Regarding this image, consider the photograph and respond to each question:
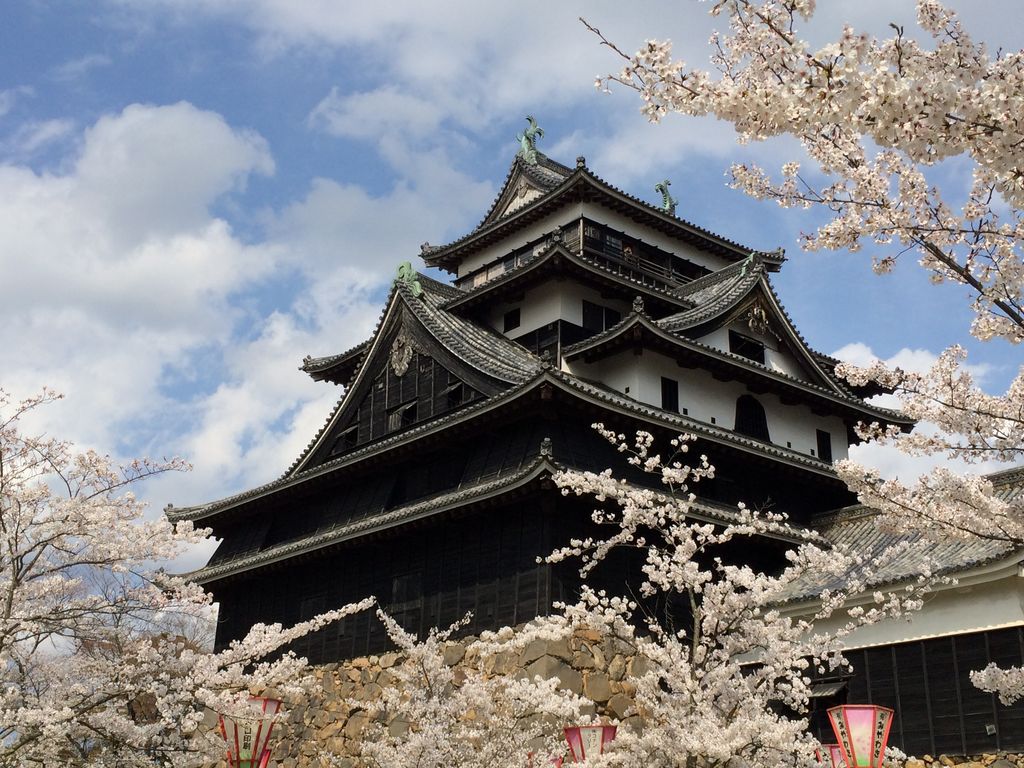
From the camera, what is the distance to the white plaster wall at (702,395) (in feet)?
78.3

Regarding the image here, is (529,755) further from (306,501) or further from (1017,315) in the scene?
(306,501)

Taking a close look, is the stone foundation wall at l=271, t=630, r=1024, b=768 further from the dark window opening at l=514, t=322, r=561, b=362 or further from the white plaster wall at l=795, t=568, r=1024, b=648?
the dark window opening at l=514, t=322, r=561, b=362

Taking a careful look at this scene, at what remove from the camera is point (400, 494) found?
Answer: 23.6 meters

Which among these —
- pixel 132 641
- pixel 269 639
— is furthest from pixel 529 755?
pixel 132 641

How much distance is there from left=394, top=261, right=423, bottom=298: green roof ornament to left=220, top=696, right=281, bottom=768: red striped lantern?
13694 millimetres

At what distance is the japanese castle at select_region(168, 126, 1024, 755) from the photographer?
17922mm

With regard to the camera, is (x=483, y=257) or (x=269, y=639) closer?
(x=269, y=639)

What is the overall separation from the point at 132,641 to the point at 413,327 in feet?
41.3

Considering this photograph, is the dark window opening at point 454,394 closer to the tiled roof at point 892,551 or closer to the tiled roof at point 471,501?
the tiled roof at point 471,501

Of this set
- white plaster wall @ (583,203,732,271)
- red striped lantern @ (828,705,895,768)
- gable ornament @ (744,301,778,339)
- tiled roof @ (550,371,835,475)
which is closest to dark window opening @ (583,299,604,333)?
gable ornament @ (744,301,778,339)

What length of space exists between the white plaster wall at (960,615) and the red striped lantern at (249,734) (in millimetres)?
10233

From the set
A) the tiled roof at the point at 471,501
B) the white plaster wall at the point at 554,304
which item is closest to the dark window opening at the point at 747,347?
the white plaster wall at the point at 554,304

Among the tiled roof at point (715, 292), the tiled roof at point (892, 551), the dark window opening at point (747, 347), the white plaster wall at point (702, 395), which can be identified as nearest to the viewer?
the tiled roof at point (892, 551)

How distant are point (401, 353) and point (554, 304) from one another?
13.9 ft
